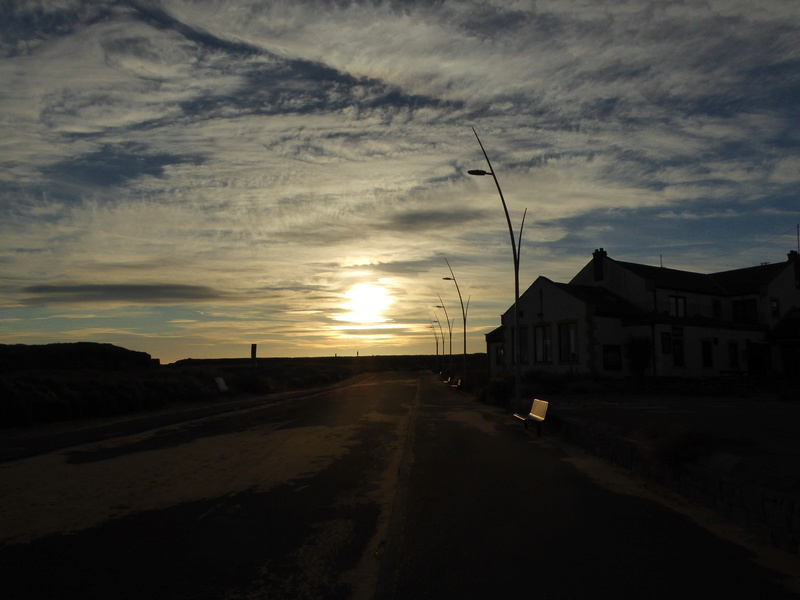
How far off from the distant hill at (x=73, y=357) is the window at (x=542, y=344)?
36.5 m

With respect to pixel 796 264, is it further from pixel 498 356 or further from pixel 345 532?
pixel 345 532

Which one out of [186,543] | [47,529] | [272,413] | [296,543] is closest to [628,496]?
[296,543]

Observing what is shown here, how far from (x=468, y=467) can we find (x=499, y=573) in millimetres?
6026

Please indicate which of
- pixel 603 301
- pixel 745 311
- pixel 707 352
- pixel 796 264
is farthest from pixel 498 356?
pixel 796 264

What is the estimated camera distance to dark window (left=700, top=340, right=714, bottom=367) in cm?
4147

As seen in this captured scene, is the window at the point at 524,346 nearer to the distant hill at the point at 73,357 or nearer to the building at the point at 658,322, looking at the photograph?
the building at the point at 658,322

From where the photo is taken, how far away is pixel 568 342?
42125mm

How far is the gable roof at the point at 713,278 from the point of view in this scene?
45650 millimetres

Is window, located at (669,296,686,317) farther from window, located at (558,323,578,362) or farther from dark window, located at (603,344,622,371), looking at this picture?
→ window, located at (558,323,578,362)

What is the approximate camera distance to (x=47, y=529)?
7125mm

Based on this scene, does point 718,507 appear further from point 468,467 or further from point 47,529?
point 47,529

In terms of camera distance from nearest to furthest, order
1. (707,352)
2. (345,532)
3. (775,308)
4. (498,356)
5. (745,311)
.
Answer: (345,532) → (707,352) → (775,308) → (745,311) → (498,356)

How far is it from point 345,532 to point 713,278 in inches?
2113

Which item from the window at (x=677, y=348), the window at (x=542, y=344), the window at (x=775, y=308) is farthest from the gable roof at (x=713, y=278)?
the window at (x=542, y=344)
